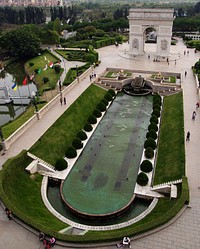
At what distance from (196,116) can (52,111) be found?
16377 mm

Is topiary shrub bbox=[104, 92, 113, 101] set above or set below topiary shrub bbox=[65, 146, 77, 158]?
above

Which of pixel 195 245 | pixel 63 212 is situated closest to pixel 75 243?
pixel 63 212

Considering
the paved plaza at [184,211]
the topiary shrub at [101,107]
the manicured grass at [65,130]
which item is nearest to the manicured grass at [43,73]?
the paved plaza at [184,211]

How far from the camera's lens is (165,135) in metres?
26.4

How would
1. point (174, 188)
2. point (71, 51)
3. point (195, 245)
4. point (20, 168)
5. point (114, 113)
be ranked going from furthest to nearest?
point (71, 51), point (114, 113), point (20, 168), point (174, 188), point (195, 245)

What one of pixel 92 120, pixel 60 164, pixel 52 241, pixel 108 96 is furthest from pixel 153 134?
pixel 52 241

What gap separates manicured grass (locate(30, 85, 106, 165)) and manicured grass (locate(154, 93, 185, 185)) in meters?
9.05

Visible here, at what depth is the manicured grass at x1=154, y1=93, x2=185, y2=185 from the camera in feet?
66.5

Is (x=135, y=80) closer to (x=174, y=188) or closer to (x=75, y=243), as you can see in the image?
(x=174, y=188)

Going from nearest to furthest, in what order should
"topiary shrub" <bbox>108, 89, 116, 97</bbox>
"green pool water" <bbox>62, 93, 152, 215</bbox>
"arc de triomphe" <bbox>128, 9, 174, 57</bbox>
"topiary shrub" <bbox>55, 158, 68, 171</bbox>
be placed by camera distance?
"green pool water" <bbox>62, 93, 152, 215</bbox>, "topiary shrub" <bbox>55, 158, 68, 171</bbox>, "topiary shrub" <bbox>108, 89, 116, 97</bbox>, "arc de triomphe" <bbox>128, 9, 174, 57</bbox>

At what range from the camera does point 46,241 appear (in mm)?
14148

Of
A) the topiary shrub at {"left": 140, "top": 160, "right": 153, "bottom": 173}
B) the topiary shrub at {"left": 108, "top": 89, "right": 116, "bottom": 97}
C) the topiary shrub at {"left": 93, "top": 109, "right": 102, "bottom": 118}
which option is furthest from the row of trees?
the topiary shrub at {"left": 140, "top": 160, "right": 153, "bottom": 173}

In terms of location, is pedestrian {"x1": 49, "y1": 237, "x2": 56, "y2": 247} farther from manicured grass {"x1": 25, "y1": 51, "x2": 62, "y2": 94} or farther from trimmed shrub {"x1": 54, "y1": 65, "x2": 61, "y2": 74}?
trimmed shrub {"x1": 54, "y1": 65, "x2": 61, "y2": 74}

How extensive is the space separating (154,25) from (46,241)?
47789mm
